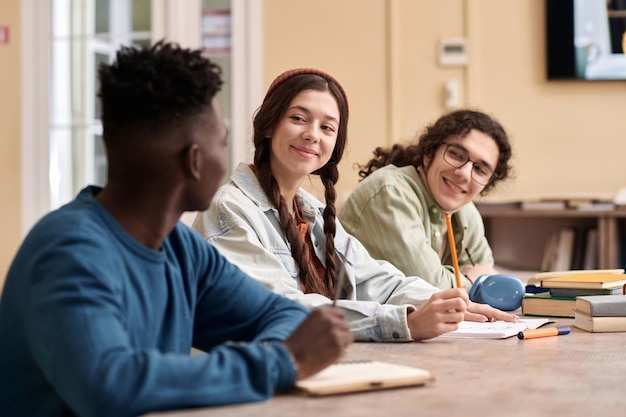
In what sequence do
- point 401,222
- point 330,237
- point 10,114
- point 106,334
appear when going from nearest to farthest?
1. point 106,334
2. point 330,237
3. point 401,222
4. point 10,114

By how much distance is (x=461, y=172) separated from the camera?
2.55m

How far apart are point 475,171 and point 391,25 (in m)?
2.48

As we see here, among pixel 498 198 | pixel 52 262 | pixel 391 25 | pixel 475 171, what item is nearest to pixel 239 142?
pixel 391 25

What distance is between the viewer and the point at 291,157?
1985 mm

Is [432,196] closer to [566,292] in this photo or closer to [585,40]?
[566,292]

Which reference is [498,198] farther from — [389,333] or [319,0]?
[389,333]

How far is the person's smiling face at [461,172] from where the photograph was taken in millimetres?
2566

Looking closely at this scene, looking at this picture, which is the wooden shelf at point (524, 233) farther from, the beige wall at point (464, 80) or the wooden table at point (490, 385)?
the wooden table at point (490, 385)

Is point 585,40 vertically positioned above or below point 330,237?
above

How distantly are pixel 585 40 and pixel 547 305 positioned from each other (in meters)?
3.12

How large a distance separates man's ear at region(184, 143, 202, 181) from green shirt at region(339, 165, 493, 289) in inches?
50.7

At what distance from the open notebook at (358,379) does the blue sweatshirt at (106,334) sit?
34mm

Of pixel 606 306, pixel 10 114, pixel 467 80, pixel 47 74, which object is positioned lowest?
pixel 606 306

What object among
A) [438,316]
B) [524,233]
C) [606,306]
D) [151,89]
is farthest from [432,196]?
[524,233]
